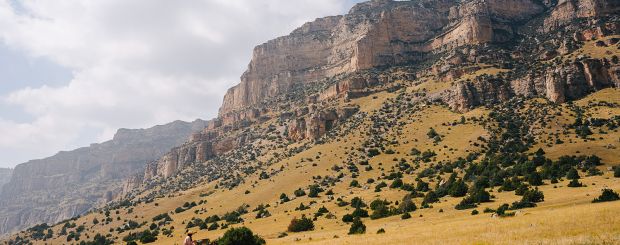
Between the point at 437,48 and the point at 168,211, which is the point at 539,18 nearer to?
the point at 437,48

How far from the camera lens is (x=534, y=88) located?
107 meters

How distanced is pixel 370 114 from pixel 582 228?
107 meters

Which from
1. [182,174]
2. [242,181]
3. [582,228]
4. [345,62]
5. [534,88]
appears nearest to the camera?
[582,228]

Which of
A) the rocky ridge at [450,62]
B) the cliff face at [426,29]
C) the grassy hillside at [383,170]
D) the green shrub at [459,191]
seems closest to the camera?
the grassy hillside at [383,170]

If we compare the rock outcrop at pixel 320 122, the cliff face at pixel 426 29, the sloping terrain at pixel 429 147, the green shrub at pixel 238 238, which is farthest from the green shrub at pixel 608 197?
the cliff face at pixel 426 29

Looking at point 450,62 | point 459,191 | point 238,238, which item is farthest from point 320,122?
point 238,238

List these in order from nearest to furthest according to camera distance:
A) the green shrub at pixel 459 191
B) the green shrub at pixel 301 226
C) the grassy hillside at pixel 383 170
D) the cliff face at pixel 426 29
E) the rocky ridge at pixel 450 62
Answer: the green shrub at pixel 301 226 < the grassy hillside at pixel 383 170 < the green shrub at pixel 459 191 < the rocky ridge at pixel 450 62 < the cliff face at pixel 426 29

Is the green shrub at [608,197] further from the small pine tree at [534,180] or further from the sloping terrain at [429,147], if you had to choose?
the small pine tree at [534,180]

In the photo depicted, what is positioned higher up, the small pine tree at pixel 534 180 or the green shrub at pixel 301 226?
the small pine tree at pixel 534 180

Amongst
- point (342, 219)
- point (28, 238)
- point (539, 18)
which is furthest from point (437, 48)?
point (28, 238)

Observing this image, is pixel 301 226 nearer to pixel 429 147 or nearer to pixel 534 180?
pixel 534 180

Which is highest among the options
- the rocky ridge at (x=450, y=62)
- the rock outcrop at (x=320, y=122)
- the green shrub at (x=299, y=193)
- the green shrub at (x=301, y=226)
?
the rocky ridge at (x=450, y=62)

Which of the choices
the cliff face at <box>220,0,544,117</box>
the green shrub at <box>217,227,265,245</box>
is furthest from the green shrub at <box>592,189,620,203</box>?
the cliff face at <box>220,0,544,117</box>

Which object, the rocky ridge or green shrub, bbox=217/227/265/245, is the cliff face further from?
green shrub, bbox=217/227/265/245
